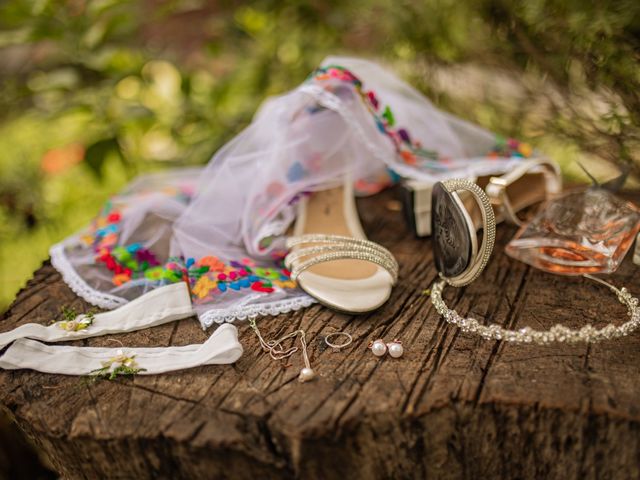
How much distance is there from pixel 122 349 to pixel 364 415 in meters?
0.59

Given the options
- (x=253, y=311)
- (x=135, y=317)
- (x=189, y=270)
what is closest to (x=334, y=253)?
(x=253, y=311)

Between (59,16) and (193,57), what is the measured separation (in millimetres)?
→ 1012

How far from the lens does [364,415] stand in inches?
42.8

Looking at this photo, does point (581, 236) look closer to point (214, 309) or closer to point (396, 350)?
point (396, 350)

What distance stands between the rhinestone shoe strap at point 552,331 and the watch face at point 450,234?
0.11m

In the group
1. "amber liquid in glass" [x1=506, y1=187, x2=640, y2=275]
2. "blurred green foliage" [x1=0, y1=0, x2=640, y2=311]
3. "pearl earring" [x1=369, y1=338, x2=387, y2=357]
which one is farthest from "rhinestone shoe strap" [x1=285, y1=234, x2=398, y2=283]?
"blurred green foliage" [x1=0, y1=0, x2=640, y2=311]

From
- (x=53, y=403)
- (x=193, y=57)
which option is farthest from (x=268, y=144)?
A: (x=193, y=57)

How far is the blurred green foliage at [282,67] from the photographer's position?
1781mm

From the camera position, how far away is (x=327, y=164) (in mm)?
1855

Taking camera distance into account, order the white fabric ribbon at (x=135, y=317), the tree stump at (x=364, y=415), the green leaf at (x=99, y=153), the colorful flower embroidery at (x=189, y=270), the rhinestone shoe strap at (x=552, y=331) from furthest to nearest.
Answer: the green leaf at (x=99, y=153), the colorful flower embroidery at (x=189, y=270), the white fabric ribbon at (x=135, y=317), the rhinestone shoe strap at (x=552, y=331), the tree stump at (x=364, y=415)

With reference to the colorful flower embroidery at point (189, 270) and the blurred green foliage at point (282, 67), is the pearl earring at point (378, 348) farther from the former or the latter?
the blurred green foliage at point (282, 67)

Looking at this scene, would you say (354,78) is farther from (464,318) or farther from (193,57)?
(193,57)

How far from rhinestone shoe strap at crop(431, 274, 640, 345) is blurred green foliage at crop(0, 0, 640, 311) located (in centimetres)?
65

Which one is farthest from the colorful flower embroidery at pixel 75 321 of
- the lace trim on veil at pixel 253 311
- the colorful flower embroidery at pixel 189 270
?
the lace trim on veil at pixel 253 311
